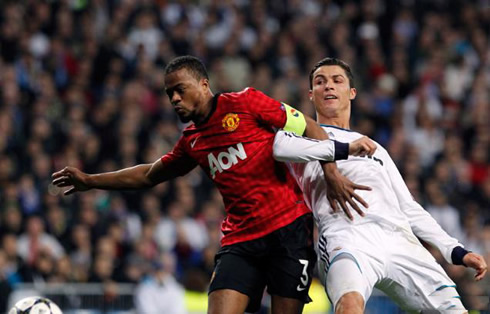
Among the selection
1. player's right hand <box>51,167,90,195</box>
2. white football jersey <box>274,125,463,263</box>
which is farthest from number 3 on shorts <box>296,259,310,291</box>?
player's right hand <box>51,167,90,195</box>

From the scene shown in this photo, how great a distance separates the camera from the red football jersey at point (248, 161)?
19.6ft

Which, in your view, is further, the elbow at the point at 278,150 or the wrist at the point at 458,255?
the wrist at the point at 458,255

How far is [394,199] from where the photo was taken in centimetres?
617

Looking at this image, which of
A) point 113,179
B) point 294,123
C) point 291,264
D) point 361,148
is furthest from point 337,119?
point 113,179

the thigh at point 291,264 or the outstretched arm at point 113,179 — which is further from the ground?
the outstretched arm at point 113,179

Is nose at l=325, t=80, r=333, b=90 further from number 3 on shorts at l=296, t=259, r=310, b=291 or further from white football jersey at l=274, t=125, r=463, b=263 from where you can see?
number 3 on shorts at l=296, t=259, r=310, b=291

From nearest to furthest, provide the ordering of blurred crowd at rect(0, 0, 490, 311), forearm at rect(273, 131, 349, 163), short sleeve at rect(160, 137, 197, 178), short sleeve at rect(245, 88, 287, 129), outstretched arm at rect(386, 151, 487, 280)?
forearm at rect(273, 131, 349, 163), short sleeve at rect(245, 88, 287, 129), outstretched arm at rect(386, 151, 487, 280), short sleeve at rect(160, 137, 197, 178), blurred crowd at rect(0, 0, 490, 311)

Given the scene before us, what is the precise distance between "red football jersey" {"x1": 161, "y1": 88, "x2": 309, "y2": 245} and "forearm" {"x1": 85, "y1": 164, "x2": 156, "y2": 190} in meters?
0.59

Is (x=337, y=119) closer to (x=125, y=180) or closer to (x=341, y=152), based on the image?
(x=341, y=152)

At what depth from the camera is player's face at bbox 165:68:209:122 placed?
588 cm

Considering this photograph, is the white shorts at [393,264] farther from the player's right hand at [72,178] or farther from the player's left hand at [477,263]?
the player's right hand at [72,178]

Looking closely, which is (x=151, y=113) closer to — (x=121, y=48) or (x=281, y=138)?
(x=121, y=48)

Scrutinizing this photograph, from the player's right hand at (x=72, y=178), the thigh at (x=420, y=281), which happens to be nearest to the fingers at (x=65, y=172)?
the player's right hand at (x=72, y=178)

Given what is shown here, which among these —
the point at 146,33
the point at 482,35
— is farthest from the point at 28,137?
the point at 482,35
